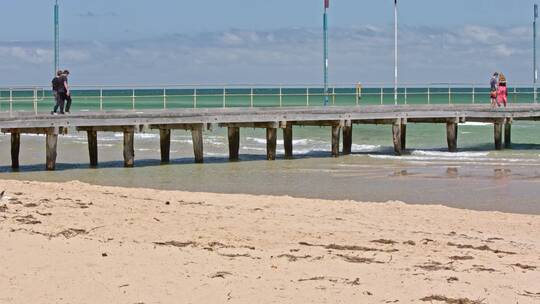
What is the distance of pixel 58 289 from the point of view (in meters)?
9.02

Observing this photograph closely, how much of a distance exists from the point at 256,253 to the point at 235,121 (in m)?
20.2

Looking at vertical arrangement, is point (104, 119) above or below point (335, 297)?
above

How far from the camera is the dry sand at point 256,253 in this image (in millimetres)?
9055

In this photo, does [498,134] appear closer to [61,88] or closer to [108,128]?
[108,128]

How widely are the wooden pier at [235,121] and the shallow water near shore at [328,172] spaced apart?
62cm

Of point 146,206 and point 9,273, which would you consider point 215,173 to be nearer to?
point 146,206

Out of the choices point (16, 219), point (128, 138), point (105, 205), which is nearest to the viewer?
point (16, 219)

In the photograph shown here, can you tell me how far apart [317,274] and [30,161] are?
24.5 m

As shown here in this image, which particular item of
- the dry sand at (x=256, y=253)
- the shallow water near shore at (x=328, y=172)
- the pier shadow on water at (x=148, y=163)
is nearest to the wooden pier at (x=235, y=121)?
the pier shadow on water at (x=148, y=163)

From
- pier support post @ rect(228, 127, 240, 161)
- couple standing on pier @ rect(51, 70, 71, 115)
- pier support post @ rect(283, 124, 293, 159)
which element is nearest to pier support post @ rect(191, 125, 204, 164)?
pier support post @ rect(228, 127, 240, 161)

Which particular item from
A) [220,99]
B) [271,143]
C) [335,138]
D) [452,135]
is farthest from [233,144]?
[220,99]

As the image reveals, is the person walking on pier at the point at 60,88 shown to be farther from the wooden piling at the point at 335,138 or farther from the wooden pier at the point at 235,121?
the wooden piling at the point at 335,138

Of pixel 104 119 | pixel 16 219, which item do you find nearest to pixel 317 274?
pixel 16 219

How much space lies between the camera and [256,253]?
36.6ft
